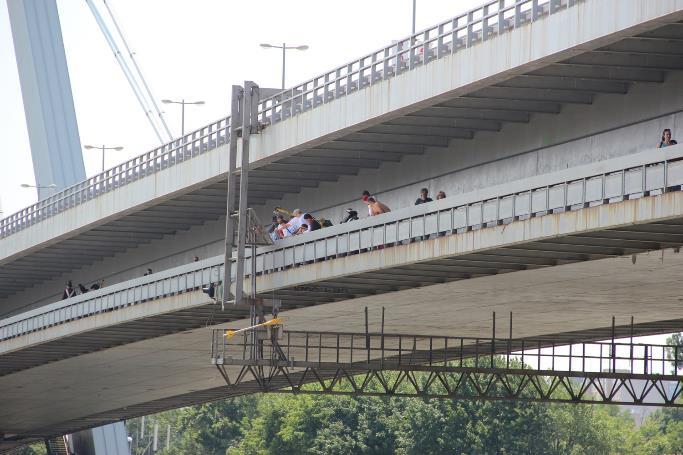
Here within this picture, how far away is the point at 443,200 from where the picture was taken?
33.2 meters

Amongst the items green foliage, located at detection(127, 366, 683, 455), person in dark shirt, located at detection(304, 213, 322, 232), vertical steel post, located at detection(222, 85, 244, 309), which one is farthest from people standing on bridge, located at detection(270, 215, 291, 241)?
green foliage, located at detection(127, 366, 683, 455)

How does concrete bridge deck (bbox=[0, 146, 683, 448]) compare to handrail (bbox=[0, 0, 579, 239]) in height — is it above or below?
below

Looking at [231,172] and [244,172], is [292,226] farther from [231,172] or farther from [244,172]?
[231,172]

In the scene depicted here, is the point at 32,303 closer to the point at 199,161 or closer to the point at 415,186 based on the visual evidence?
the point at 199,161

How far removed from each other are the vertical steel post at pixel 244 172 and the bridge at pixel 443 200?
1.43 feet

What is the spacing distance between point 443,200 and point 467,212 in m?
1.17

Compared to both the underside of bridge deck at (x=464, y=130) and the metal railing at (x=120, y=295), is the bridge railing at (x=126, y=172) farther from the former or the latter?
the metal railing at (x=120, y=295)

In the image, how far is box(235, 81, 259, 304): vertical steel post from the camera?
3978 centimetres

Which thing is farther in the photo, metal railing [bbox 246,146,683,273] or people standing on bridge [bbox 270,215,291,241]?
people standing on bridge [bbox 270,215,291,241]

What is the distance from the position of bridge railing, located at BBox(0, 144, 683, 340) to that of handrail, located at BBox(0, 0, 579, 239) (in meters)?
3.23

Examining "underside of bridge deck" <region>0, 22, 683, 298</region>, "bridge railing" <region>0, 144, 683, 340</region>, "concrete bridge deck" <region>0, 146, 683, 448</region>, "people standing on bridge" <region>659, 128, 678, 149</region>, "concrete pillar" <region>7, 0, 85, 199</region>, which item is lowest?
"concrete bridge deck" <region>0, 146, 683, 448</region>

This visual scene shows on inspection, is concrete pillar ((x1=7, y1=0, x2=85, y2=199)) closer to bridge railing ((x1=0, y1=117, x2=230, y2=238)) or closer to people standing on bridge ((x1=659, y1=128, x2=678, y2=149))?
bridge railing ((x1=0, y1=117, x2=230, y2=238))

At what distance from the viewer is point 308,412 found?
112 meters

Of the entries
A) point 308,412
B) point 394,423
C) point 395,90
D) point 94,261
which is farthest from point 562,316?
point 308,412
